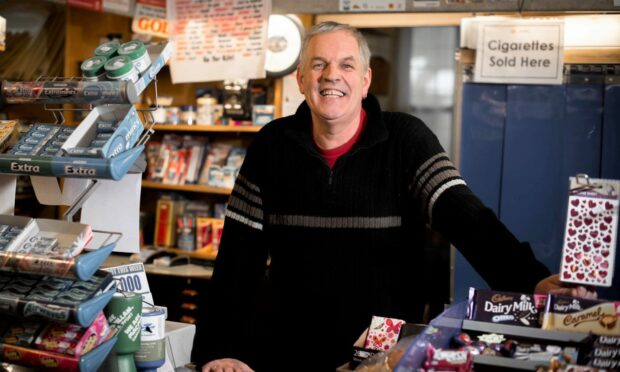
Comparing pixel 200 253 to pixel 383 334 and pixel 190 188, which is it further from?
pixel 383 334

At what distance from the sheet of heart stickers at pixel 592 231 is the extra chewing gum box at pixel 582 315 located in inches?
2.5

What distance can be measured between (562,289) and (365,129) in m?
1.04

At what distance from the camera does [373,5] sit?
377 centimetres

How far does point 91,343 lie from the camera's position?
5.58ft

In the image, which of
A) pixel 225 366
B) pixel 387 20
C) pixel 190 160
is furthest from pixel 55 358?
pixel 387 20

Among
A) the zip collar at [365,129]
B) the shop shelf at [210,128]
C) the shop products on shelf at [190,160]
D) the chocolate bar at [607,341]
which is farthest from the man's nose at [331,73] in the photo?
the shop products on shelf at [190,160]

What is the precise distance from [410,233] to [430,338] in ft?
3.10

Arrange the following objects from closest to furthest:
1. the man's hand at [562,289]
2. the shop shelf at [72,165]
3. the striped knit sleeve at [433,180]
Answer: the man's hand at [562,289], the shop shelf at [72,165], the striped knit sleeve at [433,180]

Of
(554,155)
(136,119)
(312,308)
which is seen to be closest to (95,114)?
(136,119)

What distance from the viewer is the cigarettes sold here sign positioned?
3.84 metres

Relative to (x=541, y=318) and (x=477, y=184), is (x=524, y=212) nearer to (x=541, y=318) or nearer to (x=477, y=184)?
(x=477, y=184)

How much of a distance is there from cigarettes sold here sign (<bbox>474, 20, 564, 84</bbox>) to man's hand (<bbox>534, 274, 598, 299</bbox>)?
2.34 meters

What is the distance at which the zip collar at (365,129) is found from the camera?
7.95 feet

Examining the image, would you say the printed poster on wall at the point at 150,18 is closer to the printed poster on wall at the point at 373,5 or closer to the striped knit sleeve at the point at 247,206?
the printed poster on wall at the point at 373,5
